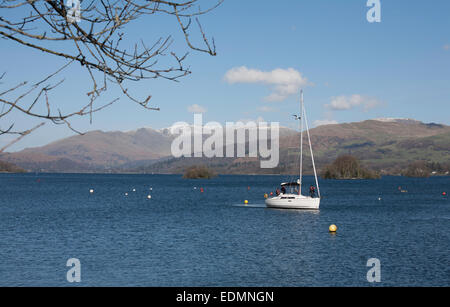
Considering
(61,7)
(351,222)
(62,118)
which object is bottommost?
(351,222)

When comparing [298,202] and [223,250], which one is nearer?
[223,250]

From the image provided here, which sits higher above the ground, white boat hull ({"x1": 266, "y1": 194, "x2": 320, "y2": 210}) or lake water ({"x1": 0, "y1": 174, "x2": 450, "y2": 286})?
white boat hull ({"x1": 266, "y1": 194, "x2": 320, "y2": 210})

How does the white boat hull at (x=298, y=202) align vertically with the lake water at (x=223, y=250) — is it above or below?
above

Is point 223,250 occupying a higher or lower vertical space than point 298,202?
lower

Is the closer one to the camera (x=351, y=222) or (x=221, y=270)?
(x=221, y=270)

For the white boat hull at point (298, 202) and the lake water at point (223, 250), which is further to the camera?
the white boat hull at point (298, 202)

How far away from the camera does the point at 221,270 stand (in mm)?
32500

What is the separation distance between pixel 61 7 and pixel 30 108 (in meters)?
1.58

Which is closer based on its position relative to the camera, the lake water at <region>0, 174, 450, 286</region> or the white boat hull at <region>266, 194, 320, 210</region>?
the lake water at <region>0, 174, 450, 286</region>
